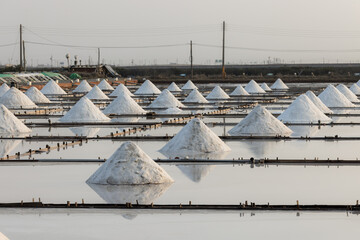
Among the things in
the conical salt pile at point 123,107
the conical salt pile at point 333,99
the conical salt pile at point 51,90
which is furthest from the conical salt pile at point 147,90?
the conical salt pile at point 123,107

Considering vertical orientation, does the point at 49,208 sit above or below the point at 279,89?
below

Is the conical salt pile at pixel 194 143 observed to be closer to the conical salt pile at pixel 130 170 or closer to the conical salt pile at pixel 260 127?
the conical salt pile at pixel 260 127

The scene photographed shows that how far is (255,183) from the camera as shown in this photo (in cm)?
1109

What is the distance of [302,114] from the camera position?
818 inches

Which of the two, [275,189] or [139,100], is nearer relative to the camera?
[275,189]

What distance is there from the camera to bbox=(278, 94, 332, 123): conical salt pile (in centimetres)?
2056

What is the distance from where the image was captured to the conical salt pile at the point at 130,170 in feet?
35.6

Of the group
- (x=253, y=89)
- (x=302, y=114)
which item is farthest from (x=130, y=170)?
(x=253, y=89)

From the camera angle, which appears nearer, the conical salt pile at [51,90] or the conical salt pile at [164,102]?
the conical salt pile at [164,102]

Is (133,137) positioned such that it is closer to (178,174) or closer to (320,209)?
(178,174)

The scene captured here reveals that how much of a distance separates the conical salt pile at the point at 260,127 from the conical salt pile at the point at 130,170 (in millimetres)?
6529

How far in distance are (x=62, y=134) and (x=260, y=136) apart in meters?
4.18

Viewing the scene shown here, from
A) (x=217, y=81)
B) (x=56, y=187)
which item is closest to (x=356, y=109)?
(x=56, y=187)

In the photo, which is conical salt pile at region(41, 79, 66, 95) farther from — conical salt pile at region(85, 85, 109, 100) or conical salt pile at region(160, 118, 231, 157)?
conical salt pile at region(160, 118, 231, 157)
